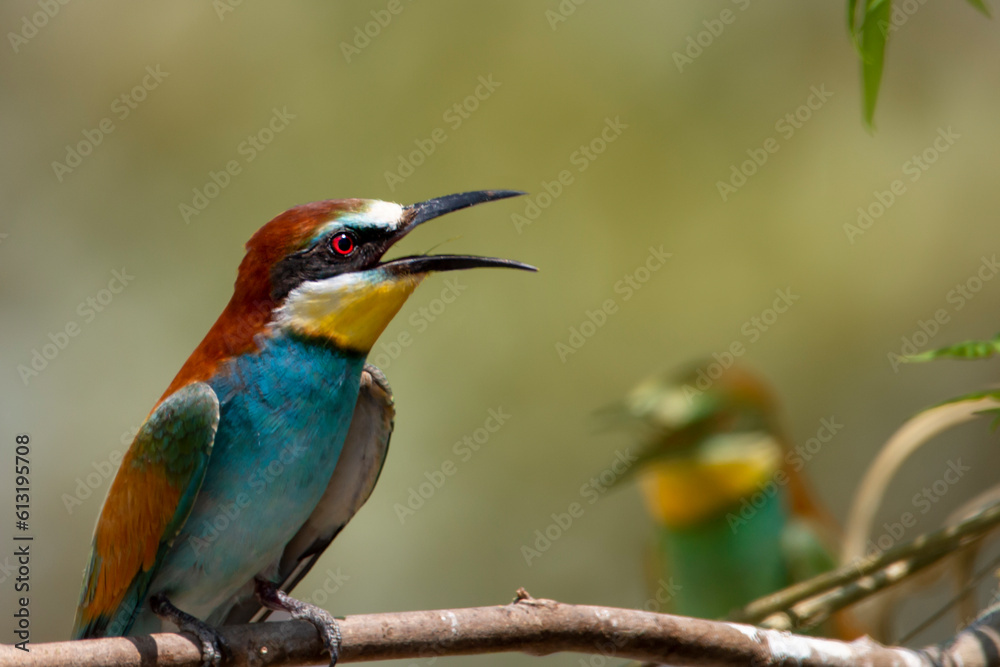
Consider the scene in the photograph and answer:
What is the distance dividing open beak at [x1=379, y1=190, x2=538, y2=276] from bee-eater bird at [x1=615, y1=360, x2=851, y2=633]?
99 cm

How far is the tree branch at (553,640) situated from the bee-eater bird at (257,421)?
0.58 ft

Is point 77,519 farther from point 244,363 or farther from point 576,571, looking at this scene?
point 244,363

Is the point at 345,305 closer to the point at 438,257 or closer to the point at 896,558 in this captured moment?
the point at 438,257

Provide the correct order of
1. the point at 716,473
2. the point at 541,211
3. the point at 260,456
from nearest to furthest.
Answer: the point at 260,456, the point at 716,473, the point at 541,211

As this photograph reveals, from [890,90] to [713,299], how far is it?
114cm

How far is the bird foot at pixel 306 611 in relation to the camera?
1.37 meters

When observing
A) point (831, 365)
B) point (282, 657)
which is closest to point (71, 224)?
point (282, 657)

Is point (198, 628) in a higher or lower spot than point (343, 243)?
lower

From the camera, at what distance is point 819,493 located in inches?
155

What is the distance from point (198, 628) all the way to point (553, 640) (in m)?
0.58

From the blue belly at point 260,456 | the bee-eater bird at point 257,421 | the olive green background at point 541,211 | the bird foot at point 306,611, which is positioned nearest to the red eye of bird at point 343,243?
the bee-eater bird at point 257,421

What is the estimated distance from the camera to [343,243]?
163cm

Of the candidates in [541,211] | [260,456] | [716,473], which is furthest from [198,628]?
[541,211]

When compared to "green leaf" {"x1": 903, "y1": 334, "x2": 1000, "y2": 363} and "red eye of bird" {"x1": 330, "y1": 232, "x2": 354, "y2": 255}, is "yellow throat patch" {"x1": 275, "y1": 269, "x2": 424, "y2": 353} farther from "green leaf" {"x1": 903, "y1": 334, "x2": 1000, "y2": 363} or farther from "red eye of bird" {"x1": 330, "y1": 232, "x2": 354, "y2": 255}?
"green leaf" {"x1": 903, "y1": 334, "x2": 1000, "y2": 363}
